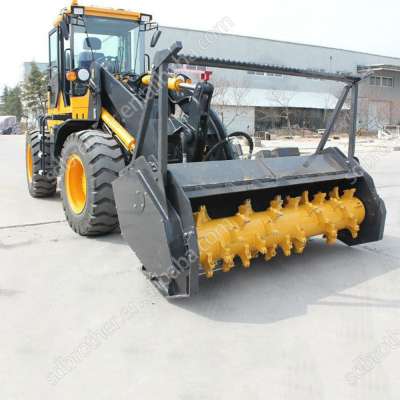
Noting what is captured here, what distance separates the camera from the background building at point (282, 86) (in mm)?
30984

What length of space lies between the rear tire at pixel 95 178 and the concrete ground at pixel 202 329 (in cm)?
28

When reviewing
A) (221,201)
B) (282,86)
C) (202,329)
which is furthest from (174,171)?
(282,86)

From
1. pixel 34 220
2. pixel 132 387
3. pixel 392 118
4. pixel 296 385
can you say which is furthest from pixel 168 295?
pixel 392 118

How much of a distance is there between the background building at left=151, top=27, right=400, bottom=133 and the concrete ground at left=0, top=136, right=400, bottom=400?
2409cm

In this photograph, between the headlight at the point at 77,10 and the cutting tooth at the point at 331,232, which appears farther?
the headlight at the point at 77,10

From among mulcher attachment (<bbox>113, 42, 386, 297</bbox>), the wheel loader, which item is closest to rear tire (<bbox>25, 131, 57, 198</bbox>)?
the wheel loader

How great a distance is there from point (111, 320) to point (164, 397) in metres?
0.91

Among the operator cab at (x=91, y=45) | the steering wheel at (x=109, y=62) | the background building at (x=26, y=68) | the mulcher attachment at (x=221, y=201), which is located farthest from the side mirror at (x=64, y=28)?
the background building at (x=26, y=68)

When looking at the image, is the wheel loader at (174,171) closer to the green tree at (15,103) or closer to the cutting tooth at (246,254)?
the cutting tooth at (246,254)

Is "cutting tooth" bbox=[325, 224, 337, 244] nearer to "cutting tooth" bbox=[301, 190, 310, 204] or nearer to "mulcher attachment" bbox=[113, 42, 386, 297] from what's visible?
"mulcher attachment" bbox=[113, 42, 386, 297]

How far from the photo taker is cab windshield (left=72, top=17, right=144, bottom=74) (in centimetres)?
568

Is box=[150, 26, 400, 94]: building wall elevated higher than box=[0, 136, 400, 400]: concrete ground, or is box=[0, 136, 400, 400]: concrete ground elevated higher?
box=[150, 26, 400, 94]: building wall

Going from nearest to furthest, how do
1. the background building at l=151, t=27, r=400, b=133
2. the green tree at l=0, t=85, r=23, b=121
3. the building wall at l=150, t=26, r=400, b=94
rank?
1. the building wall at l=150, t=26, r=400, b=94
2. the background building at l=151, t=27, r=400, b=133
3. the green tree at l=0, t=85, r=23, b=121

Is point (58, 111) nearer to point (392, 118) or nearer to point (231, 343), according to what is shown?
point (231, 343)
